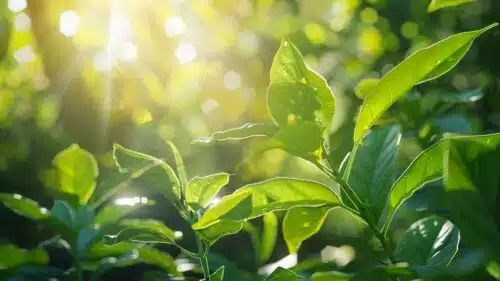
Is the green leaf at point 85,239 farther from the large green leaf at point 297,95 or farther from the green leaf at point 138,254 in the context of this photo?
the large green leaf at point 297,95

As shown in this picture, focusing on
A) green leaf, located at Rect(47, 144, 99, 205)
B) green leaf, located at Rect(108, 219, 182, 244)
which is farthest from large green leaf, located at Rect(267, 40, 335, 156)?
green leaf, located at Rect(47, 144, 99, 205)

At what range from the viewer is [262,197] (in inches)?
25.7

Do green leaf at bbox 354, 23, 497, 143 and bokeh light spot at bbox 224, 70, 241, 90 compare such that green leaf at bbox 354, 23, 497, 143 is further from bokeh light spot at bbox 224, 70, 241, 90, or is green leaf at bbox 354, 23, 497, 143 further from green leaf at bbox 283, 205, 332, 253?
bokeh light spot at bbox 224, 70, 241, 90

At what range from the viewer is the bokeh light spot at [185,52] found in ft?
11.3

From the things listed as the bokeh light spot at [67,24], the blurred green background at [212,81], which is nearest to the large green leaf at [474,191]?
the blurred green background at [212,81]

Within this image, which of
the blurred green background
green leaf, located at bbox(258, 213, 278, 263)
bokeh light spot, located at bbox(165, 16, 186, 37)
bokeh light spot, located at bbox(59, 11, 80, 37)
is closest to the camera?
green leaf, located at bbox(258, 213, 278, 263)

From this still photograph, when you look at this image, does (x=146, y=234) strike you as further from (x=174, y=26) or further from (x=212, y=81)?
(x=174, y=26)

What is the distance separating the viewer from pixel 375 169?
729mm

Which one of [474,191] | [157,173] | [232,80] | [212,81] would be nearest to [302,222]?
[157,173]

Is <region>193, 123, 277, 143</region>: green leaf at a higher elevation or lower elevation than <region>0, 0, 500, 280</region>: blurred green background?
higher

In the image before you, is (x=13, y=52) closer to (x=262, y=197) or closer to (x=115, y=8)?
(x=115, y=8)

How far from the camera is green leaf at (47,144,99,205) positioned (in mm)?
1014

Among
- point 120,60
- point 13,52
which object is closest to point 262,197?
point 120,60

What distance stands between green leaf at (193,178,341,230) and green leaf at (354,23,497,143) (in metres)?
0.08
